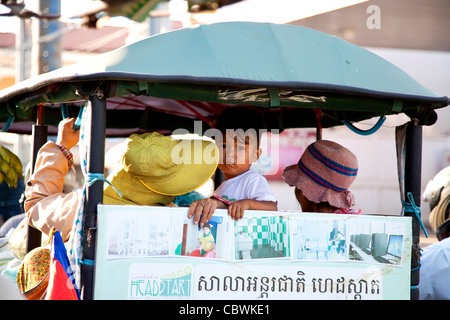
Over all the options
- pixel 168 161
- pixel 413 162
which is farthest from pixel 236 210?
pixel 413 162

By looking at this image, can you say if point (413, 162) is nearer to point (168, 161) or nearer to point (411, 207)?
point (411, 207)

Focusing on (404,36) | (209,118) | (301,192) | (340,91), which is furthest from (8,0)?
(404,36)

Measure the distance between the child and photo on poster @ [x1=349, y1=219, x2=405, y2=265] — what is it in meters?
0.43

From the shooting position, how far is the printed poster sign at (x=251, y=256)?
253cm

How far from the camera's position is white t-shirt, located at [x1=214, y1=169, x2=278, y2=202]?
3004 millimetres

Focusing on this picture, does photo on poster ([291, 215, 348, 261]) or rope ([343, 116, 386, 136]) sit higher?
rope ([343, 116, 386, 136])

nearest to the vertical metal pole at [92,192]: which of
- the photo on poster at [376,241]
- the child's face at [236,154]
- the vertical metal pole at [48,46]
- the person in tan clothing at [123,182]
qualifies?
the person in tan clothing at [123,182]

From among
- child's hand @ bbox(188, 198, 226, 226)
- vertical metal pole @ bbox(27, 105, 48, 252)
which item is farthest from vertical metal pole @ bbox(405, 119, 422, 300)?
vertical metal pole @ bbox(27, 105, 48, 252)

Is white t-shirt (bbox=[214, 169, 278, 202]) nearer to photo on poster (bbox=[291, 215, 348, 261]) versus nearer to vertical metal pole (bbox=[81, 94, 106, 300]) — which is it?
Result: photo on poster (bbox=[291, 215, 348, 261])

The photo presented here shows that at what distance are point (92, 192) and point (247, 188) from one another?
90 cm

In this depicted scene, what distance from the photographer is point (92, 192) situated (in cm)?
255

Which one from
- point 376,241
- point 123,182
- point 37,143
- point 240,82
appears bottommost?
point 376,241

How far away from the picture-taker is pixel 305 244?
8.98 ft

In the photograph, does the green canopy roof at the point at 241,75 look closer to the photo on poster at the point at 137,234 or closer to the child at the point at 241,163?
the child at the point at 241,163
